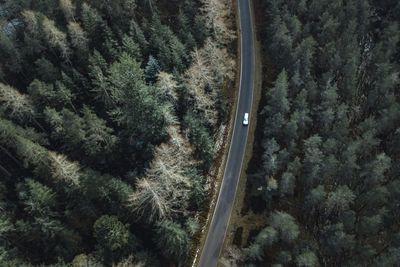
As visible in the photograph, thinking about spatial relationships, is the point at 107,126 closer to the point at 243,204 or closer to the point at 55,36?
the point at 55,36

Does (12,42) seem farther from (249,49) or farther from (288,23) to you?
(288,23)

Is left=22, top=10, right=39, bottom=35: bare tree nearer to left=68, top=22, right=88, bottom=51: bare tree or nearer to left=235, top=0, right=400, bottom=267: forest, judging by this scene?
left=68, top=22, right=88, bottom=51: bare tree

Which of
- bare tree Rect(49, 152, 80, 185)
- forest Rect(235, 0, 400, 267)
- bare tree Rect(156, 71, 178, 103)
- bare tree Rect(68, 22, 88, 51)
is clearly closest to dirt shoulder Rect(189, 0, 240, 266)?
forest Rect(235, 0, 400, 267)

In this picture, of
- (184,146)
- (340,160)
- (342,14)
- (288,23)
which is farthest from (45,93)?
(342,14)

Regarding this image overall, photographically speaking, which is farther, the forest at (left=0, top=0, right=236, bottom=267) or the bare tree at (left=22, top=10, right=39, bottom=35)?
the bare tree at (left=22, top=10, right=39, bottom=35)

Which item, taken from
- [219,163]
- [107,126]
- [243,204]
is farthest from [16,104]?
[243,204]

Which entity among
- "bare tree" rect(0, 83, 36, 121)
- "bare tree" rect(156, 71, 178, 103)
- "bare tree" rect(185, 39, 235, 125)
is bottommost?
"bare tree" rect(0, 83, 36, 121)
